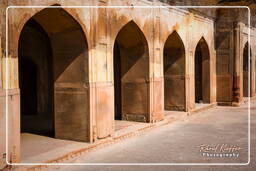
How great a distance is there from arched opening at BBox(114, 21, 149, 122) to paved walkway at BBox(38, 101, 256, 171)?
40.7 inches

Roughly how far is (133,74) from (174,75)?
8.86ft

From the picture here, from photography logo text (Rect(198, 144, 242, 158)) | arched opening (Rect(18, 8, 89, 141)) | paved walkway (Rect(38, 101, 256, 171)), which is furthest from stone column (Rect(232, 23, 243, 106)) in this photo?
arched opening (Rect(18, 8, 89, 141))

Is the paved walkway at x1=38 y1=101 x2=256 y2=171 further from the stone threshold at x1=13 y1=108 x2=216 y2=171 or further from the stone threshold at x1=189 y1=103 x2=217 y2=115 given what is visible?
the stone threshold at x1=189 y1=103 x2=217 y2=115

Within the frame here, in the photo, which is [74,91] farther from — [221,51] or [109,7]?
[221,51]

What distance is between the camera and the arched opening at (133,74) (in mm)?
9078

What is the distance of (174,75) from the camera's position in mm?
11570

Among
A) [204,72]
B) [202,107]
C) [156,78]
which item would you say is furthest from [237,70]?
[156,78]

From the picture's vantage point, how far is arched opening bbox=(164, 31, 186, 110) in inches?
448

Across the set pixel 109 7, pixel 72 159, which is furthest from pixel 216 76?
pixel 72 159

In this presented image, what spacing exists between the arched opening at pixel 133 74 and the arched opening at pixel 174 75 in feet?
7.79

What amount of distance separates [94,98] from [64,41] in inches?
58.6

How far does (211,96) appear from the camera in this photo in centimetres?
1375

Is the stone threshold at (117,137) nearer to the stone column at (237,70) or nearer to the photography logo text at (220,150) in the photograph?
the photography logo text at (220,150)

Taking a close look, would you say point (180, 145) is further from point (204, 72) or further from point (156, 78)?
point (204, 72)
